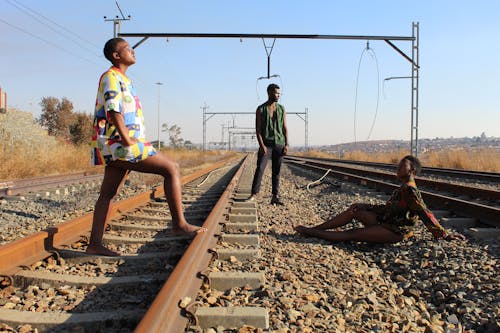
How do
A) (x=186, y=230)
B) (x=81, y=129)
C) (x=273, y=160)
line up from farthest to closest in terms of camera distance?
(x=81, y=129)
(x=273, y=160)
(x=186, y=230)


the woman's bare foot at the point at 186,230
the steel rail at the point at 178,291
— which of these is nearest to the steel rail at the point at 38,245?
the woman's bare foot at the point at 186,230

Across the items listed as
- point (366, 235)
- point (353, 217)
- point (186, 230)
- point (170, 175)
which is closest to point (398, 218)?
point (366, 235)

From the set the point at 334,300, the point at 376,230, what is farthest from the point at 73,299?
the point at 376,230

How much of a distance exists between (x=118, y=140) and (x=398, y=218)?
2780 mm

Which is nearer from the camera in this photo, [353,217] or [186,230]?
[186,230]

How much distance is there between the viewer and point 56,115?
53.9 meters

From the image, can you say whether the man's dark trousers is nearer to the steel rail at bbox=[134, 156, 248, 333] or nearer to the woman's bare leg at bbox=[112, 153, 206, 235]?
the woman's bare leg at bbox=[112, 153, 206, 235]

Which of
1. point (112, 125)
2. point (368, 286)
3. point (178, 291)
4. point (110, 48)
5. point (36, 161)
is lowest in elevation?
point (368, 286)

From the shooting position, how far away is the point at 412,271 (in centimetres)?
364

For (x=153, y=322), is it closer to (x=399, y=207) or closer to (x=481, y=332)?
(x=481, y=332)

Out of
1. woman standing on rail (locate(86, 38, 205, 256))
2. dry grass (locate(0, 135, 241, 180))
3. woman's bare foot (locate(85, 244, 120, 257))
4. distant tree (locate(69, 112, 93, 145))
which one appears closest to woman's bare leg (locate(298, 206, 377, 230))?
woman standing on rail (locate(86, 38, 205, 256))

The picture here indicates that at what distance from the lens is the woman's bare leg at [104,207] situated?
138 inches

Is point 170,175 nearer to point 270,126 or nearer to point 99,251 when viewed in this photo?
point 99,251

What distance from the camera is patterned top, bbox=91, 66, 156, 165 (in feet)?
10.4
